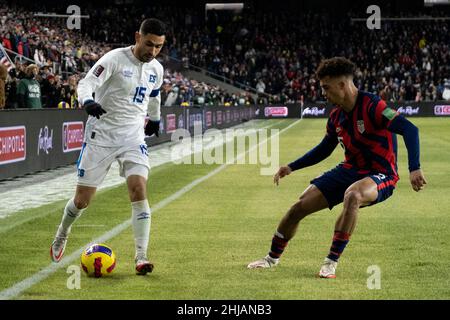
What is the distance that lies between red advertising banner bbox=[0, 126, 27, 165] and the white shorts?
27.5ft

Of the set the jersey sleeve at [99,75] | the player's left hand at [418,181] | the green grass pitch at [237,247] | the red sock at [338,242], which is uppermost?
the jersey sleeve at [99,75]

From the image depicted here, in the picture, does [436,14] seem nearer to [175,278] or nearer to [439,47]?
[439,47]

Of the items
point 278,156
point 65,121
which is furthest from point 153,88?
point 278,156

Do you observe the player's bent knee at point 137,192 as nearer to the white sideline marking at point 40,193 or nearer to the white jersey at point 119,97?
the white jersey at point 119,97

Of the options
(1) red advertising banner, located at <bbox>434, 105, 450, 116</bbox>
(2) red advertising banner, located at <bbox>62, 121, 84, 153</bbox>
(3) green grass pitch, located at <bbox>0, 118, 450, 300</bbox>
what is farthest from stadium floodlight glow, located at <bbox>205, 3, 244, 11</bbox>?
(3) green grass pitch, located at <bbox>0, 118, 450, 300</bbox>

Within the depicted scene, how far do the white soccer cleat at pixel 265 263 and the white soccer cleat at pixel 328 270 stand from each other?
0.64m

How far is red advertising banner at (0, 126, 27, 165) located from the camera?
1669cm

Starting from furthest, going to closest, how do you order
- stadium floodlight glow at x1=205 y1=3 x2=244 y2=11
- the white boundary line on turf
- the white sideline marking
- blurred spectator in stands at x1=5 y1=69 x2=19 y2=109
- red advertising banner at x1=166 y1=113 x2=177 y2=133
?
1. stadium floodlight glow at x1=205 y1=3 x2=244 y2=11
2. red advertising banner at x1=166 y1=113 x2=177 y2=133
3. blurred spectator in stands at x1=5 y1=69 x2=19 y2=109
4. the white sideline marking
5. the white boundary line on turf

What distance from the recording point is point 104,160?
8.55 meters

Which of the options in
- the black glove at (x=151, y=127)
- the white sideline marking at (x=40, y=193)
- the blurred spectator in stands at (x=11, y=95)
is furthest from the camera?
the blurred spectator in stands at (x=11, y=95)

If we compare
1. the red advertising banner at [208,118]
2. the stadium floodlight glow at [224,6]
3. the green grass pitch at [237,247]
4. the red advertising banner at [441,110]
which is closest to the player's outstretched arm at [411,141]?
the green grass pitch at [237,247]

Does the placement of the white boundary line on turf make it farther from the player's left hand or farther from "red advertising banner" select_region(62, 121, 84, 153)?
"red advertising banner" select_region(62, 121, 84, 153)

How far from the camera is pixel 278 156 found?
82.1 ft

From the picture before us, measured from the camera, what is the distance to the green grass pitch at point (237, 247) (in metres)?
7.45
